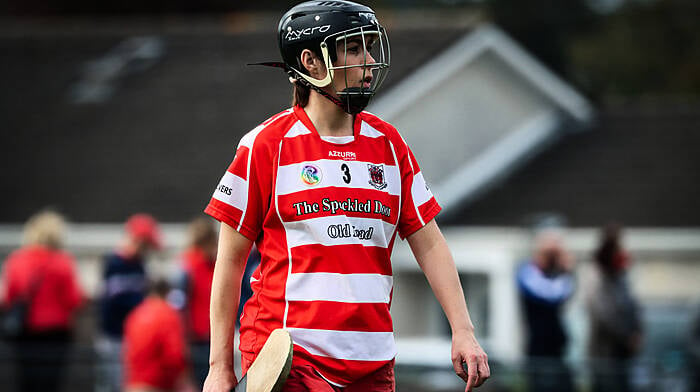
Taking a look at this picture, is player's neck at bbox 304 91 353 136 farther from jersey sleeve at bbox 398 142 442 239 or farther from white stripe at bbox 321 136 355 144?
jersey sleeve at bbox 398 142 442 239

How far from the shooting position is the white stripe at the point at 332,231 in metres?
3.57

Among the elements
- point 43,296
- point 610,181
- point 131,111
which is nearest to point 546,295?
point 43,296

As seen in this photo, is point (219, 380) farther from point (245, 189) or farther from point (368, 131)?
point (368, 131)

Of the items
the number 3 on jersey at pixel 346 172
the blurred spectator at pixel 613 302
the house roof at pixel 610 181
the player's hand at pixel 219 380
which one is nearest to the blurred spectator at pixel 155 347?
the blurred spectator at pixel 613 302

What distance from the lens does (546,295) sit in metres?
9.25

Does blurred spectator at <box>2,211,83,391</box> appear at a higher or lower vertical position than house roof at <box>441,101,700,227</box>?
lower

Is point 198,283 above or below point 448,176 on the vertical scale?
below

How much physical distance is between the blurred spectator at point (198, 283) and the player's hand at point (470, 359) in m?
5.66

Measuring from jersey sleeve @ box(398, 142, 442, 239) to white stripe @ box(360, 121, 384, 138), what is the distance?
0.12 m

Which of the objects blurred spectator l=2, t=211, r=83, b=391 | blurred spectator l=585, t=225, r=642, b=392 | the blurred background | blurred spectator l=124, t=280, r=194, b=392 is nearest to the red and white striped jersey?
the blurred background

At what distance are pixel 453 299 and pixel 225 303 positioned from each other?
2.50ft

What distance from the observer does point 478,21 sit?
18.8 metres

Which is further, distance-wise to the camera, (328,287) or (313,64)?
(313,64)

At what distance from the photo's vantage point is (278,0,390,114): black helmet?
364 cm
